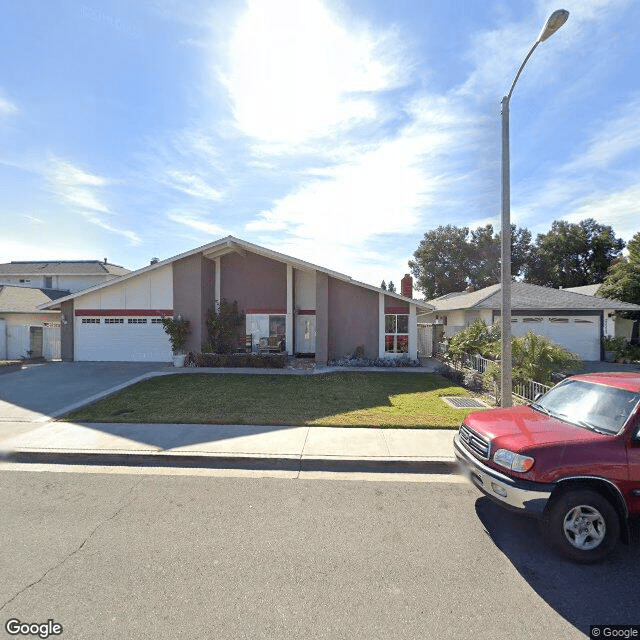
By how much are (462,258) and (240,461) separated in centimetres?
4464

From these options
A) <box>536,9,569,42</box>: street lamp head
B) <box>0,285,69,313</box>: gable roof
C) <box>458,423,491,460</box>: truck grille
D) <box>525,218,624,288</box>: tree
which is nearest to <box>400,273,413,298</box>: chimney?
<box>536,9,569,42</box>: street lamp head

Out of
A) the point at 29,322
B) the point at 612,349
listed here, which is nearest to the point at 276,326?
the point at 29,322

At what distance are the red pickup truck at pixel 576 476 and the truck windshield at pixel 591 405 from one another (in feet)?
0.05

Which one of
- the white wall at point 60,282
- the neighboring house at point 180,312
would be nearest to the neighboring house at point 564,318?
the neighboring house at point 180,312

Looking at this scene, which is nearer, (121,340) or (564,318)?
(121,340)

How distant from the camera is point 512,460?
3641 millimetres

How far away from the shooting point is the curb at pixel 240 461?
217 inches

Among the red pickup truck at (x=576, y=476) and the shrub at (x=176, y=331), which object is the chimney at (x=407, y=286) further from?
the red pickup truck at (x=576, y=476)

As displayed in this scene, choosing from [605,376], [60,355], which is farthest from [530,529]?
Result: [60,355]

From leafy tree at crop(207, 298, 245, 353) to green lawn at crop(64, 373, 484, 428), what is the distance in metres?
4.14

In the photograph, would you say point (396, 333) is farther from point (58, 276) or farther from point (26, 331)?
point (58, 276)

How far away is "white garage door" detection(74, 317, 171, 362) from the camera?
17.4 meters

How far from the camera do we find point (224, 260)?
61.6 ft

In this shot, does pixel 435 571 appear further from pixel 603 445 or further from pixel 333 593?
pixel 603 445
